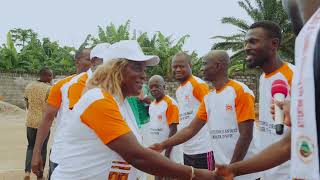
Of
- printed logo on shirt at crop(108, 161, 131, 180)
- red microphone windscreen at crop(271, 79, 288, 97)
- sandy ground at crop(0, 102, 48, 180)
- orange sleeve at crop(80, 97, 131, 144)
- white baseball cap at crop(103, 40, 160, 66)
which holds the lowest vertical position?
sandy ground at crop(0, 102, 48, 180)

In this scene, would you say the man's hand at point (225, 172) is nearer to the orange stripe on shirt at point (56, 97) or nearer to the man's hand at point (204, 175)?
the man's hand at point (204, 175)

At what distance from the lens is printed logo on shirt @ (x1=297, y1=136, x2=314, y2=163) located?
1.56 metres

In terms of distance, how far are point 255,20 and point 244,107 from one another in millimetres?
27919

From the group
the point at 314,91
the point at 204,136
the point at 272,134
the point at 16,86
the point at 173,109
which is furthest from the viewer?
the point at 16,86

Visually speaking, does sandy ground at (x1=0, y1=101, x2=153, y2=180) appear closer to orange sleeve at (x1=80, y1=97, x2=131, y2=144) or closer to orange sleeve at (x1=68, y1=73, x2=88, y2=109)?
orange sleeve at (x1=68, y1=73, x2=88, y2=109)

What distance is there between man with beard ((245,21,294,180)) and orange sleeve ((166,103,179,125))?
2827mm

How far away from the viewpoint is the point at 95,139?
9.30 feet

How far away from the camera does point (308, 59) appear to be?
62.0 inches

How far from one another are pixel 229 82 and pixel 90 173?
216cm

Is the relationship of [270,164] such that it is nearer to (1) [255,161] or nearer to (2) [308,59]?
(1) [255,161]

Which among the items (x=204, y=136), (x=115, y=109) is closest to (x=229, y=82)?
(x=204, y=136)

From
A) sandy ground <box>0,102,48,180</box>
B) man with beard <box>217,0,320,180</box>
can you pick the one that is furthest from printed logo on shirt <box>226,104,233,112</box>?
sandy ground <box>0,102,48,180</box>

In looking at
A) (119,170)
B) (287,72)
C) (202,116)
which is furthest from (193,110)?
(119,170)

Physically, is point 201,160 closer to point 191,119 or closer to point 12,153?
point 191,119
